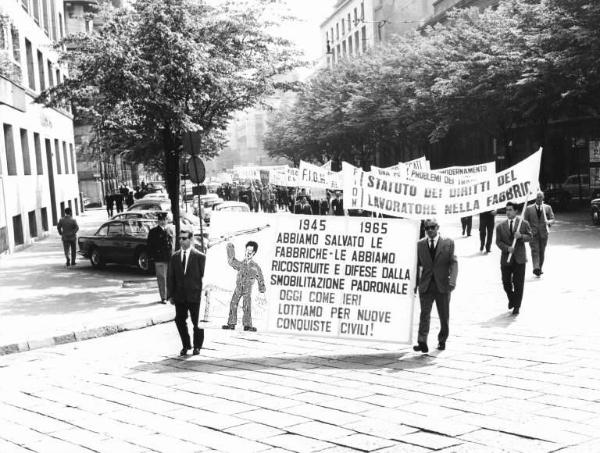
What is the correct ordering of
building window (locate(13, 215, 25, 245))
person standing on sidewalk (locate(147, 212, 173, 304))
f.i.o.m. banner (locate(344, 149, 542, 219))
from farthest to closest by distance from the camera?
building window (locate(13, 215, 25, 245)) < person standing on sidewalk (locate(147, 212, 173, 304)) < f.i.o.m. banner (locate(344, 149, 542, 219))

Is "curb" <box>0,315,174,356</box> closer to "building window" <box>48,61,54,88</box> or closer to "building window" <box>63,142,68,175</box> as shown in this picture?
"building window" <box>48,61,54,88</box>

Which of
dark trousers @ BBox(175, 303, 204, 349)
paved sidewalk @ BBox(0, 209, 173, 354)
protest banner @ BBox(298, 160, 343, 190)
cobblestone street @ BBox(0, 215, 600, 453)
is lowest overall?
cobblestone street @ BBox(0, 215, 600, 453)

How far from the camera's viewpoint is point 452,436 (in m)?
6.29

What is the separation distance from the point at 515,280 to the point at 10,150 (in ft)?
70.7

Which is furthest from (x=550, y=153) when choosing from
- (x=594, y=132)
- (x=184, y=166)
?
(x=184, y=166)

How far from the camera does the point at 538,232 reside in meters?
15.7

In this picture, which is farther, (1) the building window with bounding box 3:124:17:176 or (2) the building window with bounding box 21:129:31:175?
(2) the building window with bounding box 21:129:31:175

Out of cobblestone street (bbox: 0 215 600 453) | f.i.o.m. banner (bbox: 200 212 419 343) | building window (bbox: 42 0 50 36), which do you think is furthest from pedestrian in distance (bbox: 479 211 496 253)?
building window (bbox: 42 0 50 36)

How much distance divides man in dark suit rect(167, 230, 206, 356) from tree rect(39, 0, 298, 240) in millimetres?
7730

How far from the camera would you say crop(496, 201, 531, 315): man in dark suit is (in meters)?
11.8

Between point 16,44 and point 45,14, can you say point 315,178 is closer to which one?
point 16,44

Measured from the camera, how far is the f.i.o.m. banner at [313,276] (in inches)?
383

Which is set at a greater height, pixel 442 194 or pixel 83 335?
pixel 442 194

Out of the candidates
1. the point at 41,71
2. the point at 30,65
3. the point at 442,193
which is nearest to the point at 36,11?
the point at 41,71
